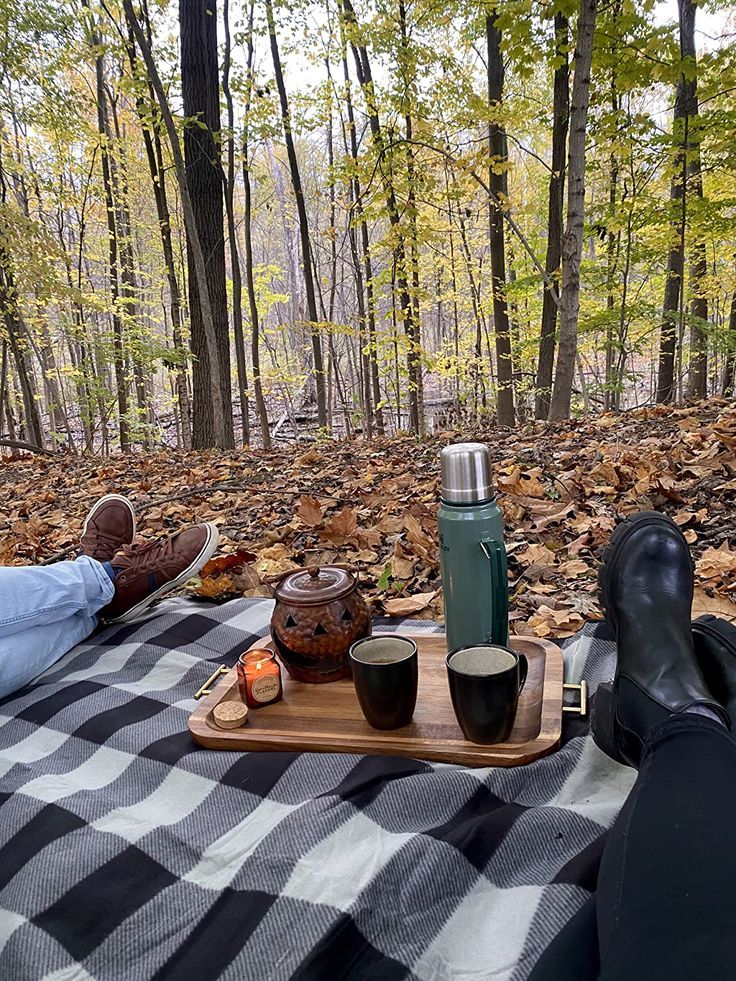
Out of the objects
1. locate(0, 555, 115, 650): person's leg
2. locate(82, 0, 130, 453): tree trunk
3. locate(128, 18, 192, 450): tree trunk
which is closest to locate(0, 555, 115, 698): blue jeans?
locate(0, 555, 115, 650): person's leg

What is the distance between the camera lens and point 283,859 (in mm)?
883

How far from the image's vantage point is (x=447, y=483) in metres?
1.13

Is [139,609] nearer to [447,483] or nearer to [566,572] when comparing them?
[447,483]

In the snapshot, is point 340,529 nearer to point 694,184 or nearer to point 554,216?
point 554,216

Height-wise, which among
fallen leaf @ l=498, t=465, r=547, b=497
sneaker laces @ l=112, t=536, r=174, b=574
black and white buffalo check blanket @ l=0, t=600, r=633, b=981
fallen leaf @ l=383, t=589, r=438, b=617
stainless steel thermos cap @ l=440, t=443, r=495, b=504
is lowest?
black and white buffalo check blanket @ l=0, t=600, r=633, b=981

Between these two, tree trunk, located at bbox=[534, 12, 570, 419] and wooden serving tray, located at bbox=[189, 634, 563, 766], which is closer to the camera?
wooden serving tray, located at bbox=[189, 634, 563, 766]

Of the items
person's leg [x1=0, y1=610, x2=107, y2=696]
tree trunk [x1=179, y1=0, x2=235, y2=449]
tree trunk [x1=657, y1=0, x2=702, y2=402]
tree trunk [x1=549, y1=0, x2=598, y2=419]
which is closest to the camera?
person's leg [x1=0, y1=610, x2=107, y2=696]

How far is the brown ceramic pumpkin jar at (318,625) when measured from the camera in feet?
3.88

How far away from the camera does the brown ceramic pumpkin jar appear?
118cm

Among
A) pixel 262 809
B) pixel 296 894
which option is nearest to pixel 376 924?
pixel 296 894

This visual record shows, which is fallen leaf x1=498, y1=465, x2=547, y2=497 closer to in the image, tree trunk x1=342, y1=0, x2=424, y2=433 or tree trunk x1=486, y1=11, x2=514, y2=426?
tree trunk x1=486, y1=11, x2=514, y2=426

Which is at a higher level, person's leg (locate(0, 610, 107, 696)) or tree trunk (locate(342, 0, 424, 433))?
tree trunk (locate(342, 0, 424, 433))

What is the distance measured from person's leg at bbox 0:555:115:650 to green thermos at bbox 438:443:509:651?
1.07 metres

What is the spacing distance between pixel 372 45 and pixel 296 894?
7.56 m
